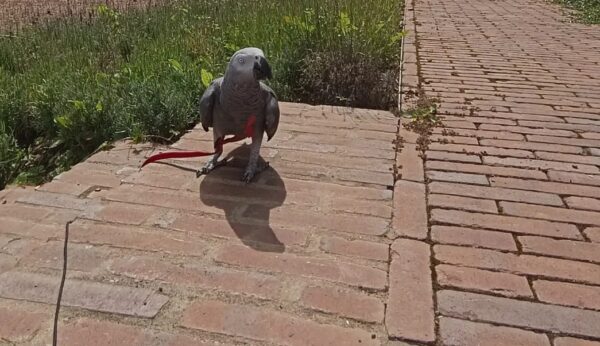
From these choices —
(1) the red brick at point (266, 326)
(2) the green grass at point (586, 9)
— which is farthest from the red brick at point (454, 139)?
(2) the green grass at point (586, 9)

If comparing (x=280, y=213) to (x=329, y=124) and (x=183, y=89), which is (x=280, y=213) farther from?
(x=183, y=89)

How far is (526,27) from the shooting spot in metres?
9.30

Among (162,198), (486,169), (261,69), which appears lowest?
(486,169)

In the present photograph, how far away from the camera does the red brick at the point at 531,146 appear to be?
3.82m

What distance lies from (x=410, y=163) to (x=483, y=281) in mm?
1328

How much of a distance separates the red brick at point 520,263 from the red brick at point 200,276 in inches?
33.4

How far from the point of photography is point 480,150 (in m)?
3.79

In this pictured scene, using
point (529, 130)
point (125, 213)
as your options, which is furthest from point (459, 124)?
point (125, 213)

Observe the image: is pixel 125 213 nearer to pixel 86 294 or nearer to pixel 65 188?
pixel 65 188

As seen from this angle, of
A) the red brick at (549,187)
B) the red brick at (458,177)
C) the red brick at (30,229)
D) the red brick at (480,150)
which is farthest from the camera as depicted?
the red brick at (480,150)

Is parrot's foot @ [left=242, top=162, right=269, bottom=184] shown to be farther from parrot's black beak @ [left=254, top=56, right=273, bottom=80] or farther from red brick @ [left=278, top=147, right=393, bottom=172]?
parrot's black beak @ [left=254, top=56, right=273, bottom=80]

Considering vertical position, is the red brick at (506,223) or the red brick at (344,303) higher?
the red brick at (344,303)

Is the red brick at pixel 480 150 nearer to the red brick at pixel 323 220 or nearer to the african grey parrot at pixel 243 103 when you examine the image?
the red brick at pixel 323 220

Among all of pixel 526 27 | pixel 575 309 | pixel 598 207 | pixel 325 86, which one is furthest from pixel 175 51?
pixel 526 27
